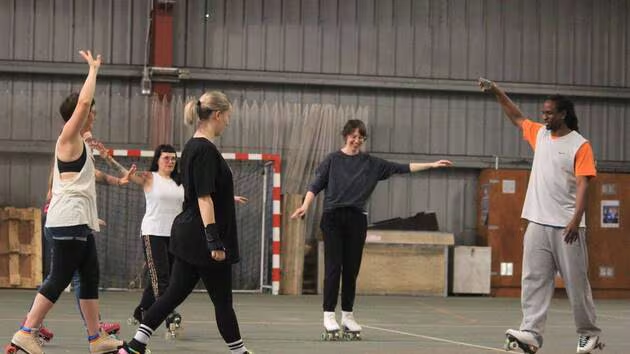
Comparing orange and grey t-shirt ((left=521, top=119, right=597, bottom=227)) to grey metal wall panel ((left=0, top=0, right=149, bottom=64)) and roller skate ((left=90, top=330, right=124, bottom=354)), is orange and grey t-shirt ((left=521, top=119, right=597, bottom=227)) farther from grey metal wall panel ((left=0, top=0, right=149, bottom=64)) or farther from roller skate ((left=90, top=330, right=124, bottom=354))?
grey metal wall panel ((left=0, top=0, right=149, bottom=64))

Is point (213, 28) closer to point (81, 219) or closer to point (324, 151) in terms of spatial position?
point (324, 151)

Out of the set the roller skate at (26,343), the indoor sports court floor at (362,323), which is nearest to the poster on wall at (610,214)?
the indoor sports court floor at (362,323)

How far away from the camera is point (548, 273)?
8.31 metres

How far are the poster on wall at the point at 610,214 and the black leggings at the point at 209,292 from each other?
547 inches

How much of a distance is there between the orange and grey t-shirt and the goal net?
33.8 ft

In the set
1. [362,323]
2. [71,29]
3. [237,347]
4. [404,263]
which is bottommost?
[362,323]

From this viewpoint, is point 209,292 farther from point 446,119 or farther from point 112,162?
point 446,119

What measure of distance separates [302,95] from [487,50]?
3653 millimetres

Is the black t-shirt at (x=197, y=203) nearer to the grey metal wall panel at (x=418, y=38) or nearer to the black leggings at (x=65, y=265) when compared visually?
the black leggings at (x=65, y=265)

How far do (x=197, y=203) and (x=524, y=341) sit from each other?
2903mm

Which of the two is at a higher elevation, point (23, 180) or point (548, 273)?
point (23, 180)

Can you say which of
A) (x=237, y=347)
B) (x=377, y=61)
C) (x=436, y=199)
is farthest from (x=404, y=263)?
(x=237, y=347)

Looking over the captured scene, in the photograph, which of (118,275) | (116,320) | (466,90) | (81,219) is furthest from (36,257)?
(81,219)

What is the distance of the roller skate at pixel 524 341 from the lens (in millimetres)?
8219
